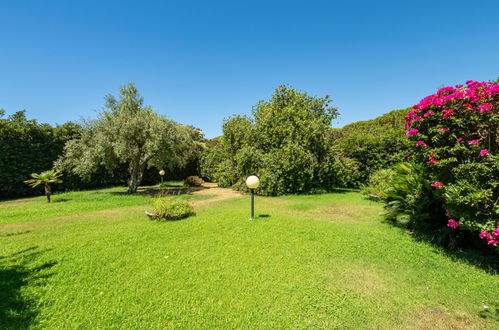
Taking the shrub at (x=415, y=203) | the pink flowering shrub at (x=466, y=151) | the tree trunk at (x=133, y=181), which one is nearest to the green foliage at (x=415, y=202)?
the shrub at (x=415, y=203)

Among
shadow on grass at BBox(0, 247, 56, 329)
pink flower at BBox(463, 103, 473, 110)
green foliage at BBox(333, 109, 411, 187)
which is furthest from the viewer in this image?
green foliage at BBox(333, 109, 411, 187)

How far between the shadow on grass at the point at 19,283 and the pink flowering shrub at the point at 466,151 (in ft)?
20.7

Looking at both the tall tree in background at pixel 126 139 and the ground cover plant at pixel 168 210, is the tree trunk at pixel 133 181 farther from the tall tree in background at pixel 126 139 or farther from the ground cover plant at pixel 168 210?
the ground cover plant at pixel 168 210

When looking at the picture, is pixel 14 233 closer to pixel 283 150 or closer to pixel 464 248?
pixel 283 150

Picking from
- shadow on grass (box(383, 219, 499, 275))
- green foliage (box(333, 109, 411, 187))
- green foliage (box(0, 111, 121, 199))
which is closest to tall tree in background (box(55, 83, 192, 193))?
green foliage (box(0, 111, 121, 199))

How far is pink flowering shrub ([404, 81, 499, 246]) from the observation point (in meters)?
3.20

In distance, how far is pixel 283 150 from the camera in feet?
37.2

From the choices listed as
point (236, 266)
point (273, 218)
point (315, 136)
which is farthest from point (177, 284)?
point (315, 136)

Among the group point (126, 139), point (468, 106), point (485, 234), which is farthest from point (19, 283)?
point (126, 139)

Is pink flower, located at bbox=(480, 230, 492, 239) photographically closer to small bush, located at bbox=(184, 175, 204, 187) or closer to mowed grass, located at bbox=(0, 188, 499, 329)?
mowed grass, located at bbox=(0, 188, 499, 329)

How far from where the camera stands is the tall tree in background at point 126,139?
36.2ft

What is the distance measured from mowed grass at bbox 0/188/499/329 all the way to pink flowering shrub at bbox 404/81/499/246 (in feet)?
3.33

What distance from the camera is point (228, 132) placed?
14.3m

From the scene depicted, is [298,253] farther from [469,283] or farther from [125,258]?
[125,258]
